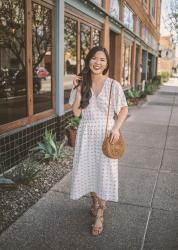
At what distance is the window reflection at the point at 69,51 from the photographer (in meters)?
7.39

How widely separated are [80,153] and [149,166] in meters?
2.51

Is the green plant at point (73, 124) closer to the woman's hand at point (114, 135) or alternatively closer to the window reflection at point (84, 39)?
the window reflection at point (84, 39)

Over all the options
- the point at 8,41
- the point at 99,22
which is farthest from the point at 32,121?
the point at 99,22

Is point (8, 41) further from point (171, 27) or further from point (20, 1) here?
point (171, 27)

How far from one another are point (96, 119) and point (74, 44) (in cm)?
517

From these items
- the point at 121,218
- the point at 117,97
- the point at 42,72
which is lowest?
the point at 121,218

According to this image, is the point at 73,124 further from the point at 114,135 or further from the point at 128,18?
the point at 128,18

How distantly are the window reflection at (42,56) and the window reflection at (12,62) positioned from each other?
0.43m

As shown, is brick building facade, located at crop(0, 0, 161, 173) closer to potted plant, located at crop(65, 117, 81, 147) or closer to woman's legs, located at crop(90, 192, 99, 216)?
potted plant, located at crop(65, 117, 81, 147)

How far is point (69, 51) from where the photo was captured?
25.3 feet

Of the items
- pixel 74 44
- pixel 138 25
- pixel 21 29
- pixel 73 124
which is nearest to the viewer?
pixel 21 29

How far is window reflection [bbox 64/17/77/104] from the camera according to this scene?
24.3 feet

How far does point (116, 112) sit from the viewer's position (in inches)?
128

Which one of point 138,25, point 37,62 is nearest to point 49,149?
point 37,62
